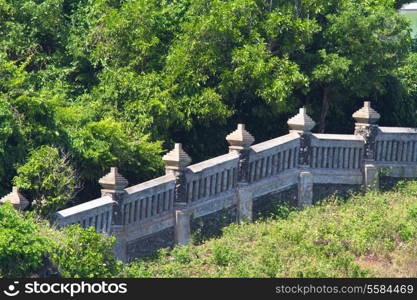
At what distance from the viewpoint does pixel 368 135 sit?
3033 cm

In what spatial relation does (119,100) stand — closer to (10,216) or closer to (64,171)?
(64,171)

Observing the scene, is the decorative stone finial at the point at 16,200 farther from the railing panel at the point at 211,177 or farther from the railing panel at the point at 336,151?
the railing panel at the point at 336,151

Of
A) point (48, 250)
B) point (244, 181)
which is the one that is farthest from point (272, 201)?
point (48, 250)

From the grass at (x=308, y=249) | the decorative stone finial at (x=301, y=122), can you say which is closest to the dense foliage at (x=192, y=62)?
the decorative stone finial at (x=301, y=122)

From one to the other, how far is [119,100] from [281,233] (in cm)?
472

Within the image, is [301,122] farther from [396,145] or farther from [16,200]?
[16,200]

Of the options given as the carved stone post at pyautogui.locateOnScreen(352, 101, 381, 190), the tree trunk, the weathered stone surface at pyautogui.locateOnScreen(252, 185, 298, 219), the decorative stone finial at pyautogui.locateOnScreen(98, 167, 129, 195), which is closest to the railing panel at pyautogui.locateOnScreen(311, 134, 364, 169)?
the carved stone post at pyautogui.locateOnScreen(352, 101, 381, 190)

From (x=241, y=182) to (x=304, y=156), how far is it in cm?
199

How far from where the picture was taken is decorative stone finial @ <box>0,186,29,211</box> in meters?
23.6

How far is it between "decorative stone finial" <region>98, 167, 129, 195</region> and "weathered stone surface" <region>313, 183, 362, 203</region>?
5.97m

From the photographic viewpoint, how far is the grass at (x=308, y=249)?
82.7ft

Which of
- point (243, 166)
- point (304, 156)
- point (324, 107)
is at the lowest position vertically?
point (243, 166)

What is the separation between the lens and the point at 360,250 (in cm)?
2666

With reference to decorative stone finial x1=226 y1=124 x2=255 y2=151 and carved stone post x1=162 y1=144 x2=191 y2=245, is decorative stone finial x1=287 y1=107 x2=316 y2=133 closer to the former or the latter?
decorative stone finial x1=226 y1=124 x2=255 y2=151
